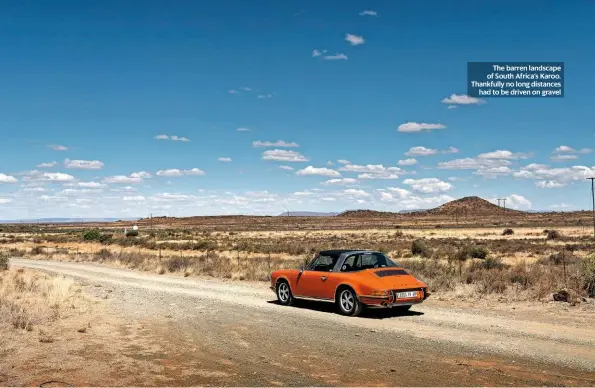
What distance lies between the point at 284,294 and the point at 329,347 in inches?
231

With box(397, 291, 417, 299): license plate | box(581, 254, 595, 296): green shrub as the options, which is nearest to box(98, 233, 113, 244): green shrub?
box(397, 291, 417, 299): license plate

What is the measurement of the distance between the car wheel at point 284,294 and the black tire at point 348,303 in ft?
6.73

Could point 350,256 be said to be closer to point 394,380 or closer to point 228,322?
point 228,322

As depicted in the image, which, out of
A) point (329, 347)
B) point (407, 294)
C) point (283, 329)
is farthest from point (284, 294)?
point (329, 347)

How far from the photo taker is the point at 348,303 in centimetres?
1382

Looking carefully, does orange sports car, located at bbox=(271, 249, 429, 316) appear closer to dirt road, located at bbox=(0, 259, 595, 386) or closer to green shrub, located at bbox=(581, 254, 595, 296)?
dirt road, located at bbox=(0, 259, 595, 386)

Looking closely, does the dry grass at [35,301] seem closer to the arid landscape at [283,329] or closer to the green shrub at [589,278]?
the arid landscape at [283,329]

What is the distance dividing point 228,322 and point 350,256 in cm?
352

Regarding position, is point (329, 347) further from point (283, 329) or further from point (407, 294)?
point (407, 294)

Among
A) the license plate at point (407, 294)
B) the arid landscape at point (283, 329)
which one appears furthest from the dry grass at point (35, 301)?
the license plate at point (407, 294)

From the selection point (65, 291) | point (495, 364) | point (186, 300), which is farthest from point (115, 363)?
point (65, 291)

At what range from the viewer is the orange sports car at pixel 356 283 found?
43.4 feet

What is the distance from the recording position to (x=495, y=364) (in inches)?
346

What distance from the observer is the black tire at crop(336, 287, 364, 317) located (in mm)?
13500
